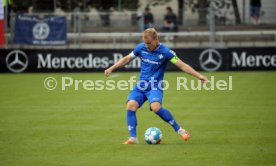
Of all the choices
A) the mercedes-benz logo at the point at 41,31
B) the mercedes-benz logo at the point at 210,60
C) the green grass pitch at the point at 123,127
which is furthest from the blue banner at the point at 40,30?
the green grass pitch at the point at 123,127

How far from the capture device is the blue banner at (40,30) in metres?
28.9

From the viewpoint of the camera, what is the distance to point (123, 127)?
13320mm

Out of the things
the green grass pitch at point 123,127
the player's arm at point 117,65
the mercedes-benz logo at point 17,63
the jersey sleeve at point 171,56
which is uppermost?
the jersey sleeve at point 171,56

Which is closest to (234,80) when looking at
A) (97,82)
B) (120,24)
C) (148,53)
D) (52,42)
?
(97,82)

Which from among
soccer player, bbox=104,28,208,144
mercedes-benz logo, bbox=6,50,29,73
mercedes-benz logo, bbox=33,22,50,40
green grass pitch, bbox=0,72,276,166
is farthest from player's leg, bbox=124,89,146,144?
mercedes-benz logo, bbox=33,22,50,40

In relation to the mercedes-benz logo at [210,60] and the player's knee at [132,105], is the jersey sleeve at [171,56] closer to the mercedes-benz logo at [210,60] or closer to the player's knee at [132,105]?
the player's knee at [132,105]

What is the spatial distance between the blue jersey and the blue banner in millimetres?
17782

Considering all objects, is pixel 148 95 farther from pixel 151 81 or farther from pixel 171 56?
pixel 171 56

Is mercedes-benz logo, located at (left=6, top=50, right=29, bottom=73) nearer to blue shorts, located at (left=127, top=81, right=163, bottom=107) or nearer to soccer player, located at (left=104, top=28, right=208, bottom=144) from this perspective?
soccer player, located at (left=104, top=28, right=208, bottom=144)

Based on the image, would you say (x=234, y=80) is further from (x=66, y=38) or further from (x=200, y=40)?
(x=66, y=38)

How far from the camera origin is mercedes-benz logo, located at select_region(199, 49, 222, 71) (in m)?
28.1

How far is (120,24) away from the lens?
28.7 metres

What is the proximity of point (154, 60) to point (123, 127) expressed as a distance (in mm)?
2417

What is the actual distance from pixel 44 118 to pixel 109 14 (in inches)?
574
